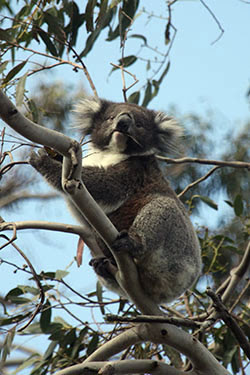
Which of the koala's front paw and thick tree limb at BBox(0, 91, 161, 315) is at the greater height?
the koala's front paw

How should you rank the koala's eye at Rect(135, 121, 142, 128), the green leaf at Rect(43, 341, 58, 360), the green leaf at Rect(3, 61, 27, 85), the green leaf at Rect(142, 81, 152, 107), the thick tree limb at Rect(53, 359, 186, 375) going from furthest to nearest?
the green leaf at Rect(142, 81, 152, 107) → the green leaf at Rect(43, 341, 58, 360) → the koala's eye at Rect(135, 121, 142, 128) → the green leaf at Rect(3, 61, 27, 85) → the thick tree limb at Rect(53, 359, 186, 375)

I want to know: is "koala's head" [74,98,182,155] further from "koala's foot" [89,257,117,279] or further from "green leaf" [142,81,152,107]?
"koala's foot" [89,257,117,279]

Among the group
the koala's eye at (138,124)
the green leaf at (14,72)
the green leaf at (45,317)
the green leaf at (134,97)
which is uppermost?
the green leaf at (134,97)

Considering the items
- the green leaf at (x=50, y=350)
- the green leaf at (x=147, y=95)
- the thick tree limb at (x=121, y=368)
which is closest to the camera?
the thick tree limb at (x=121, y=368)

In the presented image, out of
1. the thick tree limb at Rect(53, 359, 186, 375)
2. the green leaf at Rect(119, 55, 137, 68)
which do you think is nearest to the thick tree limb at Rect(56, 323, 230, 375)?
the thick tree limb at Rect(53, 359, 186, 375)

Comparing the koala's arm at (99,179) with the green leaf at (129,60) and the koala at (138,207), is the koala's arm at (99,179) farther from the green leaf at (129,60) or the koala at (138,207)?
the green leaf at (129,60)

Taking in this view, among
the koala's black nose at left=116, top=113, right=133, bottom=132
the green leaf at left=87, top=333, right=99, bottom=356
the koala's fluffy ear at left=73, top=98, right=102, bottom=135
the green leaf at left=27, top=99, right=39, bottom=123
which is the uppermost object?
the koala's fluffy ear at left=73, top=98, right=102, bottom=135

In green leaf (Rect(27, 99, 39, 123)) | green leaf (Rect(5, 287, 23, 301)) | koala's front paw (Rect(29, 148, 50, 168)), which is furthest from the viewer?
green leaf (Rect(5, 287, 23, 301))

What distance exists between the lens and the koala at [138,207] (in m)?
2.80

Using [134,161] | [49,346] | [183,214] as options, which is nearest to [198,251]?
[183,214]

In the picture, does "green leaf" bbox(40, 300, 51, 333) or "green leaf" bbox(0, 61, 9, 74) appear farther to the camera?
"green leaf" bbox(40, 300, 51, 333)

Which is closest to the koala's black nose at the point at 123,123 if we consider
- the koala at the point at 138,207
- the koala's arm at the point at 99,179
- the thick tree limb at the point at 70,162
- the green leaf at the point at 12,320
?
the koala at the point at 138,207

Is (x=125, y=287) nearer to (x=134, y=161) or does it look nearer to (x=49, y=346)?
(x=134, y=161)

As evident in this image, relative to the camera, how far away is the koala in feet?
9.18
